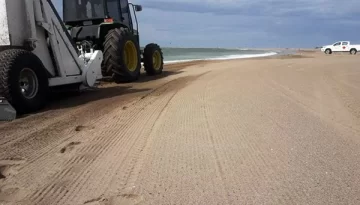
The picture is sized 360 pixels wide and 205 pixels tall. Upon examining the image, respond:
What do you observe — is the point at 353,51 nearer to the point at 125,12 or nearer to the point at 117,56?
the point at 125,12

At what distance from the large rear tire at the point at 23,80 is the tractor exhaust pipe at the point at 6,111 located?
0.16 m

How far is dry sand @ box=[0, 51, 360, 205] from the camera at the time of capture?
359 cm

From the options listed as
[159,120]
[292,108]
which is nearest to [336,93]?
[292,108]

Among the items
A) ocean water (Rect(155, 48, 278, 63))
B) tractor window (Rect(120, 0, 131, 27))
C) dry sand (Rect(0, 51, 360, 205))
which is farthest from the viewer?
ocean water (Rect(155, 48, 278, 63))

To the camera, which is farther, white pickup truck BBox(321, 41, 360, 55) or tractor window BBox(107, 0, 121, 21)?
white pickup truck BBox(321, 41, 360, 55)

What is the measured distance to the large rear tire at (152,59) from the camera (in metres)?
15.1

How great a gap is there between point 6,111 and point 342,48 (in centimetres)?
4857

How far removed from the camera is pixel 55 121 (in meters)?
6.68

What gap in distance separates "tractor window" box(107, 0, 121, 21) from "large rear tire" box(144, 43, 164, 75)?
2.31m

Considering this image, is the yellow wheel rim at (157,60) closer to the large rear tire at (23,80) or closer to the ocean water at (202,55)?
the large rear tire at (23,80)

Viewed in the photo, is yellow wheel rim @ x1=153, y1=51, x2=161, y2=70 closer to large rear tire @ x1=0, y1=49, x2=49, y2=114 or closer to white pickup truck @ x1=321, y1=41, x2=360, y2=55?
large rear tire @ x1=0, y1=49, x2=49, y2=114

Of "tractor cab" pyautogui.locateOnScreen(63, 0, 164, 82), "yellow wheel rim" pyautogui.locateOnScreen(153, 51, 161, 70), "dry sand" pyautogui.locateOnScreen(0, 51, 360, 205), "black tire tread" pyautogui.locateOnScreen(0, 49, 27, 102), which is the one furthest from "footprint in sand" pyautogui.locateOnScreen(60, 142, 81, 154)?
"yellow wheel rim" pyautogui.locateOnScreen(153, 51, 161, 70)

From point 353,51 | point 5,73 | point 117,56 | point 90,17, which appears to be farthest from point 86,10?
point 353,51

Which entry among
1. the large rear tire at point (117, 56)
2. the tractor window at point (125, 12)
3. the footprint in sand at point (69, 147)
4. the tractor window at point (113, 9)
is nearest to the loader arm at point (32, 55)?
the large rear tire at point (117, 56)
